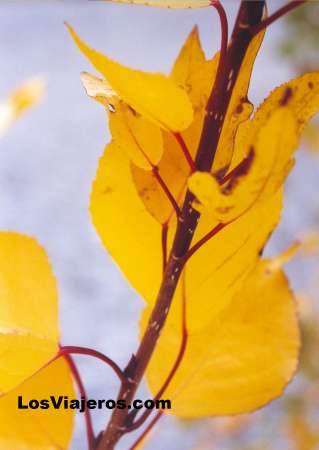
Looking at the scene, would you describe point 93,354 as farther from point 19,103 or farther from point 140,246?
point 19,103

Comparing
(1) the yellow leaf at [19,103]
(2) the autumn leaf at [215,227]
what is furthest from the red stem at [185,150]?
(1) the yellow leaf at [19,103]

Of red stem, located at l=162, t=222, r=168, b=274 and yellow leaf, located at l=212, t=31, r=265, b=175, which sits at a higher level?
yellow leaf, located at l=212, t=31, r=265, b=175

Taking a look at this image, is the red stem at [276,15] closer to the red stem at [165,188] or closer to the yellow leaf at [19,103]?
the red stem at [165,188]

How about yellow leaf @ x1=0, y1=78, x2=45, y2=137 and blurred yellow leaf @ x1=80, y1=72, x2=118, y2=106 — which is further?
yellow leaf @ x1=0, y1=78, x2=45, y2=137

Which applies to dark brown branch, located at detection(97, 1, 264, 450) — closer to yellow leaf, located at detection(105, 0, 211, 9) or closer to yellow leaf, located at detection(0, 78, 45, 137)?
yellow leaf, located at detection(105, 0, 211, 9)

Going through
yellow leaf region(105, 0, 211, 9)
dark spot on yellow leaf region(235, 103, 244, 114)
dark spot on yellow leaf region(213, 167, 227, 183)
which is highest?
yellow leaf region(105, 0, 211, 9)

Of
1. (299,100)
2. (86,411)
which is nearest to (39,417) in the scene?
(86,411)

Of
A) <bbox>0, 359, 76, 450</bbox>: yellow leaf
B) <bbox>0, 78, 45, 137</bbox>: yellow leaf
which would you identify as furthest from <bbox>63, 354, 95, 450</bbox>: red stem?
<bbox>0, 78, 45, 137</bbox>: yellow leaf
